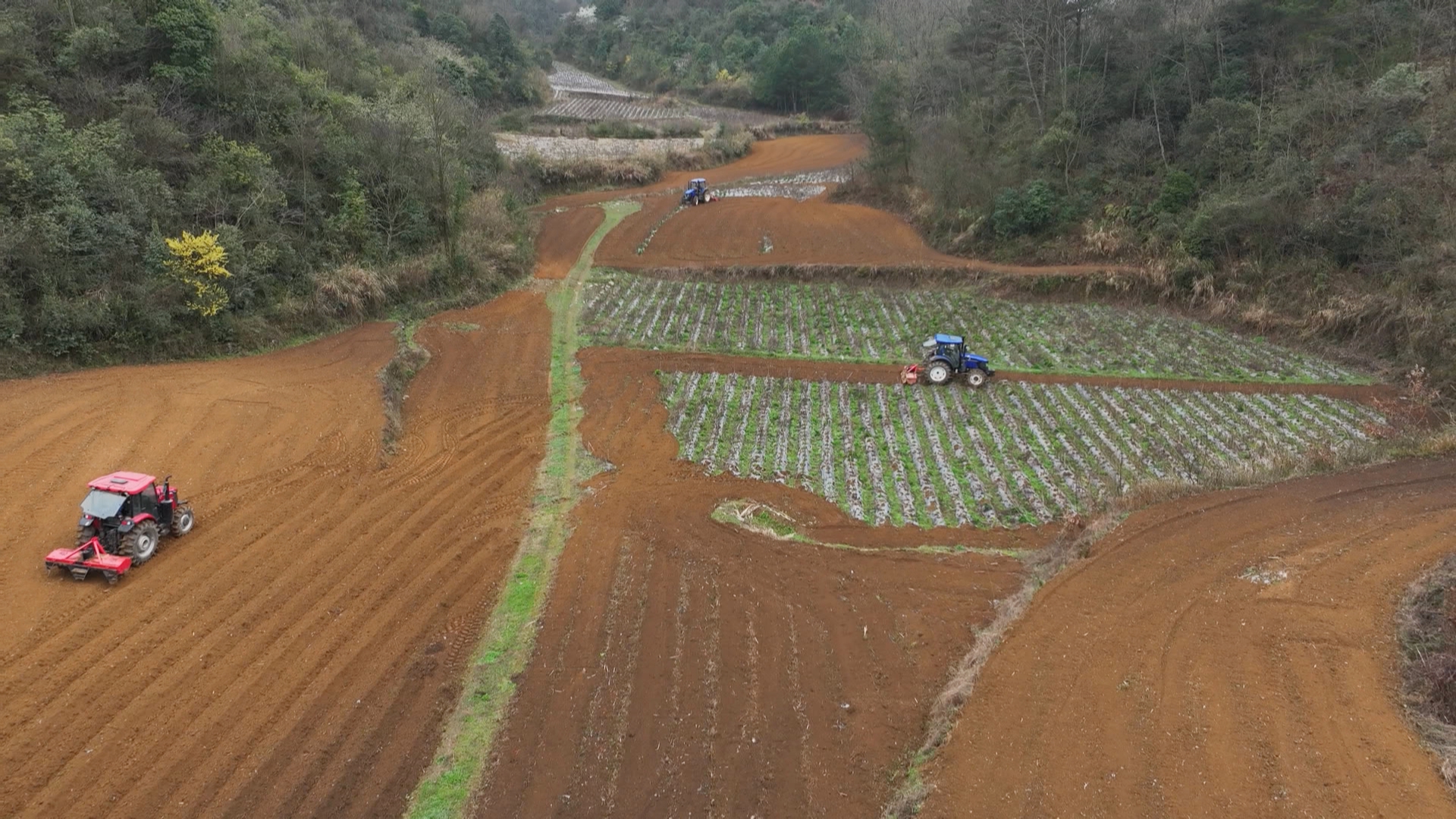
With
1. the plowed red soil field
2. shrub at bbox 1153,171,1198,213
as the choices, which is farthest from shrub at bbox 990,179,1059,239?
shrub at bbox 1153,171,1198,213

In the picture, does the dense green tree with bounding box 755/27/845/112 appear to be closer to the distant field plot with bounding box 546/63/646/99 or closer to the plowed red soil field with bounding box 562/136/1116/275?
the distant field plot with bounding box 546/63/646/99

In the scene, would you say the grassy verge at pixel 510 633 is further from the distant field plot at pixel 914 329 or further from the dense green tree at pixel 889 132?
the dense green tree at pixel 889 132

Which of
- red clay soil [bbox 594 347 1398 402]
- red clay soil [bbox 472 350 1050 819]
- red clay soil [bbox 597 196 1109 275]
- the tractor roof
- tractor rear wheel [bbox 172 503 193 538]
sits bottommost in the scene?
red clay soil [bbox 472 350 1050 819]

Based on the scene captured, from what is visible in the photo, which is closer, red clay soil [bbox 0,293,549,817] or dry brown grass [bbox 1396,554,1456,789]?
dry brown grass [bbox 1396,554,1456,789]

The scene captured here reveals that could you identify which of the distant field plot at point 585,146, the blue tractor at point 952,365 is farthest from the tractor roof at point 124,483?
the distant field plot at point 585,146

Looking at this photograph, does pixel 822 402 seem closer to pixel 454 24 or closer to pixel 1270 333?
pixel 1270 333

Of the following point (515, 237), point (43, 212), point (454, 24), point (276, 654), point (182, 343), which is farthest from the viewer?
point (454, 24)

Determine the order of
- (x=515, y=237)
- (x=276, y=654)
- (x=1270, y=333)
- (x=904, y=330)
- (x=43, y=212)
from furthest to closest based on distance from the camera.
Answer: (x=515, y=237) < (x=904, y=330) < (x=1270, y=333) < (x=43, y=212) < (x=276, y=654)

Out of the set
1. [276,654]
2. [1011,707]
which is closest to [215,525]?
[276,654]
